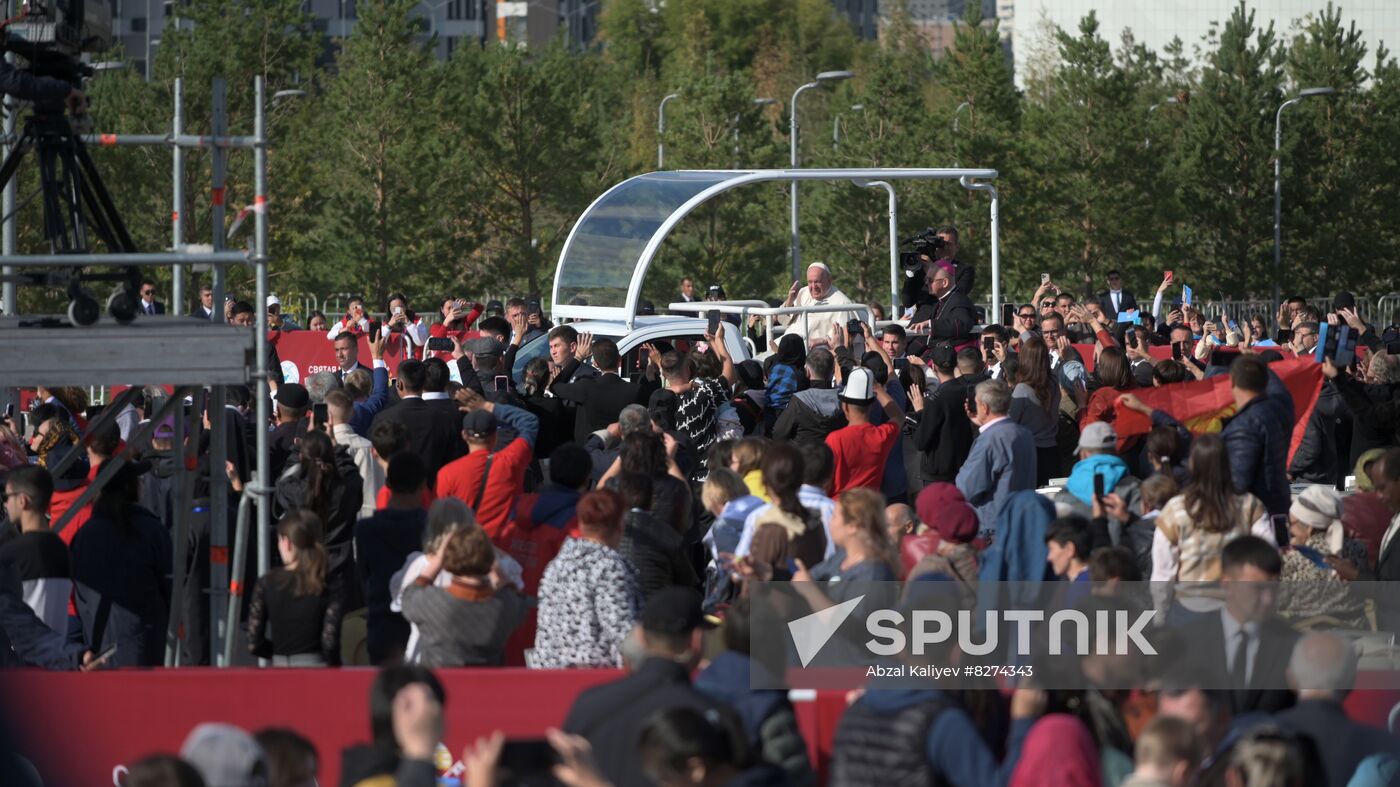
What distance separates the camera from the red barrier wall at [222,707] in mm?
7020

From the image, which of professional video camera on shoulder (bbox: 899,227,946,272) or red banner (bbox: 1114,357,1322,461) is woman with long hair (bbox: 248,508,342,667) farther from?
professional video camera on shoulder (bbox: 899,227,946,272)

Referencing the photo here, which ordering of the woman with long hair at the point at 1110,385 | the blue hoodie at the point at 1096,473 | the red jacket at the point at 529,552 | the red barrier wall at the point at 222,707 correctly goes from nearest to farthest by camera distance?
the red barrier wall at the point at 222,707
the red jacket at the point at 529,552
the blue hoodie at the point at 1096,473
the woman with long hair at the point at 1110,385

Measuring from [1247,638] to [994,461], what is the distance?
3150mm

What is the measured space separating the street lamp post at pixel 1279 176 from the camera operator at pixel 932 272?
72.6ft

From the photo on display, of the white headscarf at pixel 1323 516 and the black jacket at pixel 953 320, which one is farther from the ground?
the black jacket at pixel 953 320

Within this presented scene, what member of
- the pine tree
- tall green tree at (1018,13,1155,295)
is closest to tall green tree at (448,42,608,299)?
the pine tree

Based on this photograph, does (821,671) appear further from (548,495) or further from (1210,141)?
(1210,141)

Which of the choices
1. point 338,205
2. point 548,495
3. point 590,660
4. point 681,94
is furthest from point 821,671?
point 681,94

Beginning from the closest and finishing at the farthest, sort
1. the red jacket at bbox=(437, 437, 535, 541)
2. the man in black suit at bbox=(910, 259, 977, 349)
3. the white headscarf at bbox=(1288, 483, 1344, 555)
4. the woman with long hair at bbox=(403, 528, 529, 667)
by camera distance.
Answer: the woman with long hair at bbox=(403, 528, 529, 667)
the white headscarf at bbox=(1288, 483, 1344, 555)
the red jacket at bbox=(437, 437, 535, 541)
the man in black suit at bbox=(910, 259, 977, 349)

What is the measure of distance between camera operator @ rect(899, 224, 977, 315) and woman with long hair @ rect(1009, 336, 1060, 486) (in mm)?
3683

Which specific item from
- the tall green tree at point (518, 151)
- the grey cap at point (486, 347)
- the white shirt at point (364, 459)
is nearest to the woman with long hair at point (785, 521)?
the white shirt at point (364, 459)

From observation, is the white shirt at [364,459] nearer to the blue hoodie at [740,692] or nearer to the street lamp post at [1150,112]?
the blue hoodie at [740,692]

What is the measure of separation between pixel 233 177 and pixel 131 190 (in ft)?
5.99

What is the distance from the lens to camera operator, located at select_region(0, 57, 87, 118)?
7.47 meters
